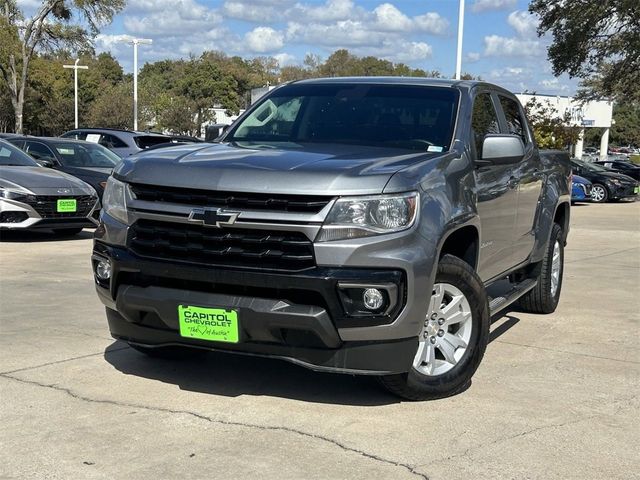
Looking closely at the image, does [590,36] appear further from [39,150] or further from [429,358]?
[429,358]

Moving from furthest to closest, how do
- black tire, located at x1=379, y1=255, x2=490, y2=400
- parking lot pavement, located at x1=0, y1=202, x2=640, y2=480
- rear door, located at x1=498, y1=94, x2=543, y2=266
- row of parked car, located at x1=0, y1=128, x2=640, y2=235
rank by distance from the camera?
row of parked car, located at x1=0, y1=128, x2=640, y2=235, rear door, located at x1=498, y1=94, x2=543, y2=266, black tire, located at x1=379, y1=255, x2=490, y2=400, parking lot pavement, located at x1=0, y1=202, x2=640, y2=480

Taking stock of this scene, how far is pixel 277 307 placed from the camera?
4203 millimetres

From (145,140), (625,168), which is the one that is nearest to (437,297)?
(145,140)

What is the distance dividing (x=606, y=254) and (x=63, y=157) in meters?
9.38

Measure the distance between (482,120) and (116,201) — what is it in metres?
2.70

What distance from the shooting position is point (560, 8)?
2980cm

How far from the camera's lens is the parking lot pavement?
383cm

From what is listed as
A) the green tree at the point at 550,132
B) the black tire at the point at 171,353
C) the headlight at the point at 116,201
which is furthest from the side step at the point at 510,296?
the green tree at the point at 550,132

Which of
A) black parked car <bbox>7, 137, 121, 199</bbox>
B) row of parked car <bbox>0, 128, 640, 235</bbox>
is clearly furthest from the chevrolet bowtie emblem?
black parked car <bbox>7, 137, 121, 199</bbox>

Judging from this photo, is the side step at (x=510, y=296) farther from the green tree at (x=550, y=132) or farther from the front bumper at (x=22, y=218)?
the green tree at (x=550, y=132)

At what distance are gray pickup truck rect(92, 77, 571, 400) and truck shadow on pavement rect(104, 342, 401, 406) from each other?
1.10ft

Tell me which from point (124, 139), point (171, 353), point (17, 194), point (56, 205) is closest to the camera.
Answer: point (171, 353)

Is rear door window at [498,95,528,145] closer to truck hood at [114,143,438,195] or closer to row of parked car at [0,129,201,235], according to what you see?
truck hood at [114,143,438,195]

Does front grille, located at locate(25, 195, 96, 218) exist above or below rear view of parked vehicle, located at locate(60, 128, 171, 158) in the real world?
below
